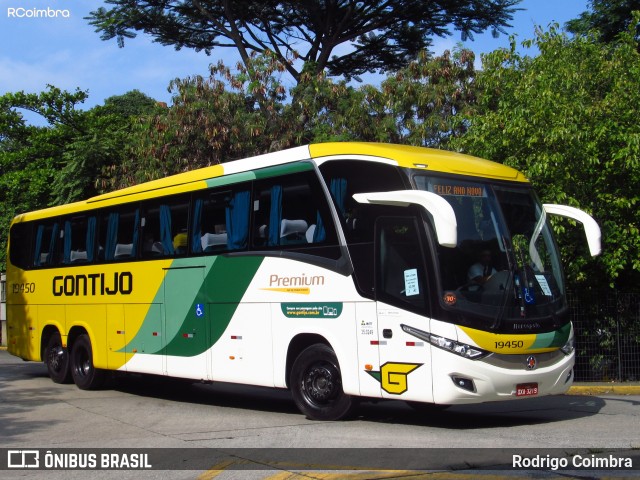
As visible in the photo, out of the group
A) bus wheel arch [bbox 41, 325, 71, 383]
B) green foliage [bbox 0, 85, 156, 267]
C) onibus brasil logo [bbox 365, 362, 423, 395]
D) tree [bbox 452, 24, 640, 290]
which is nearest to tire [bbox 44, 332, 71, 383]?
bus wheel arch [bbox 41, 325, 71, 383]

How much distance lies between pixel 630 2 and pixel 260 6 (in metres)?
13.2

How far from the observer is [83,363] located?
16031mm

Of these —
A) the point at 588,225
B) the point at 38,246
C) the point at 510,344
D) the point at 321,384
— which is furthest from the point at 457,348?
the point at 38,246

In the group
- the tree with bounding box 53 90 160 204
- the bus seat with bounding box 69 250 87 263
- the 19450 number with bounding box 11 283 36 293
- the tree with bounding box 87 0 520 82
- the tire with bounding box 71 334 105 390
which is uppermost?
the tree with bounding box 87 0 520 82

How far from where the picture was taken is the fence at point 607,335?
16.2m

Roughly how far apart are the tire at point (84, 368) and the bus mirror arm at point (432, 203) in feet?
25.5

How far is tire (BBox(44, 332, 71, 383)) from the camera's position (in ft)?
53.9

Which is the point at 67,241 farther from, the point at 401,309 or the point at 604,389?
the point at 604,389

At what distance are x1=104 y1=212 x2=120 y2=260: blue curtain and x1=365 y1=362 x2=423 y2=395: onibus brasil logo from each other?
6833 millimetres

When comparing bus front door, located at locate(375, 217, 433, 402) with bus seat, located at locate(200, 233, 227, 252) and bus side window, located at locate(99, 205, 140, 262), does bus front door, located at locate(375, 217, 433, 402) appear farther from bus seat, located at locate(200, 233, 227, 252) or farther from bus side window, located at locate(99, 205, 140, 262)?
bus side window, located at locate(99, 205, 140, 262)

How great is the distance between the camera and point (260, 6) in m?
27.3

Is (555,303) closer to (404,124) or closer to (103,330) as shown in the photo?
(103,330)

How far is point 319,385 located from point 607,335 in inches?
307

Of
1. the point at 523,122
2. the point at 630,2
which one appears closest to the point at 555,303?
the point at 523,122
